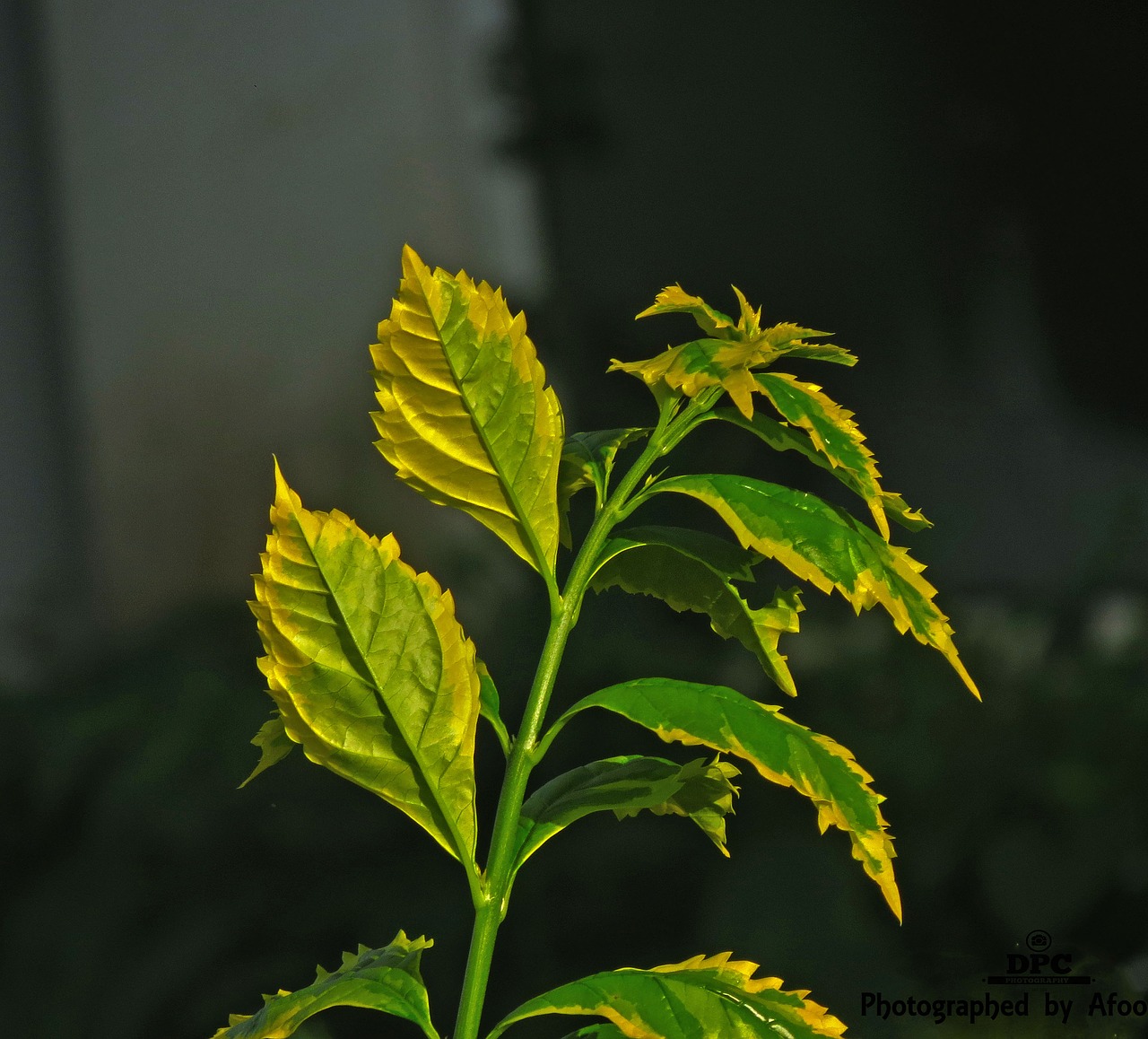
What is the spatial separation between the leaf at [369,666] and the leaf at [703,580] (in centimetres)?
6

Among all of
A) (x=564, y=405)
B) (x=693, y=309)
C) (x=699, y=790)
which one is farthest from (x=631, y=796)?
(x=564, y=405)

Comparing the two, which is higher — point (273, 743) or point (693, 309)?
point (693, 309)

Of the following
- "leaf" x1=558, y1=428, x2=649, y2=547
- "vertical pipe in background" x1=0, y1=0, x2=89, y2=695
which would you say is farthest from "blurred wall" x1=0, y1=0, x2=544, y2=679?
"leaf" x1=558, y1=428, x2=649, y2=547

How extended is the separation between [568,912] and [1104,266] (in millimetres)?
870

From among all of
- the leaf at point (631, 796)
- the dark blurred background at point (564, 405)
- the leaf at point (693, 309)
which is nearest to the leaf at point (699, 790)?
the leaf at point (631, 796)

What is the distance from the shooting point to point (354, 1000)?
0.85ft

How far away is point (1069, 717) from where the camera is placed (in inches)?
41.4

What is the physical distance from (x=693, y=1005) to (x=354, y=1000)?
79 millimetres

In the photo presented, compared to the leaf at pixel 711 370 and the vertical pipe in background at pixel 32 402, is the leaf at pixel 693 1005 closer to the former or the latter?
the leaf at pixel 711 370

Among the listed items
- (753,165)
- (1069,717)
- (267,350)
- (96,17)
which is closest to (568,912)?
(1069,717)

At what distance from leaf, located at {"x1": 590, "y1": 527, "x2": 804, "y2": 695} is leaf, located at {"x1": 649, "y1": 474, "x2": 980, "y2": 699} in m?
0.02

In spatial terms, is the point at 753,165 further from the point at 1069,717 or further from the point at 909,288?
the point at 1069,717

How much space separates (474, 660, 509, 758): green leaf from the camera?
31cm

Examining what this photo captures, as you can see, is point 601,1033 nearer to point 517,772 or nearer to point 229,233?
point 517,772
